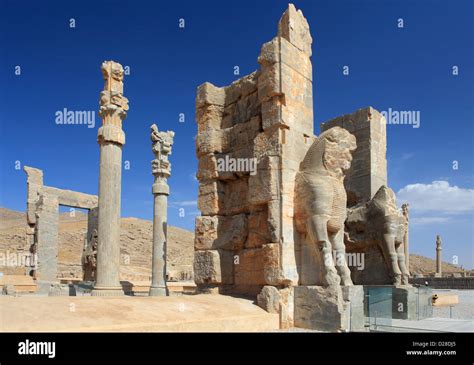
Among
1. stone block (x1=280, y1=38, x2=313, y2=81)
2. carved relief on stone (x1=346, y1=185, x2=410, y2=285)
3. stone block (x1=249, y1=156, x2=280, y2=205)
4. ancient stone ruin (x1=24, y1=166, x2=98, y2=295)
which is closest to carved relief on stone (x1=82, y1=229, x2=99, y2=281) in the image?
ancient stone ruin (x1=24, y1=166, x2=98, y2=295)

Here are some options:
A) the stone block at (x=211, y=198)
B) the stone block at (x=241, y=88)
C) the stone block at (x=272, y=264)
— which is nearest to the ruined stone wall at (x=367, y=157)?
the stone block at (x=241, y=88)

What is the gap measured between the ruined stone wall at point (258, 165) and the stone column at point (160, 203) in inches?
174

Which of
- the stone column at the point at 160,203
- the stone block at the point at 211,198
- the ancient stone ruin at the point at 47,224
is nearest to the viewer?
the stone block at the point at 211,198

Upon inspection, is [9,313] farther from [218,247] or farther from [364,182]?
[364,182]

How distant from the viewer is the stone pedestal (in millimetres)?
6289

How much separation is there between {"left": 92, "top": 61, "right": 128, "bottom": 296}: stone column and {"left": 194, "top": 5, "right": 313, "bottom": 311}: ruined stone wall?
6.43 ft

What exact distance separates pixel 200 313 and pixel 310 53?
5.07m

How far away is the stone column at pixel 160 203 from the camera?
12.4 metres

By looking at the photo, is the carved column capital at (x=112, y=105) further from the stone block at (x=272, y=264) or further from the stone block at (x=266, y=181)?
the stone block at (x=272, y=264)

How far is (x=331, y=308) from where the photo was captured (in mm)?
6367

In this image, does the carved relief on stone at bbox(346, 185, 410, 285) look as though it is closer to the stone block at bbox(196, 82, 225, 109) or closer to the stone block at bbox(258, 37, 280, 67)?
the stone block at bbox(196, 82, 225, 109)

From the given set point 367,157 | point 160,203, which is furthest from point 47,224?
point 367,157

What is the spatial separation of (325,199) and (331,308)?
157 centimetres
